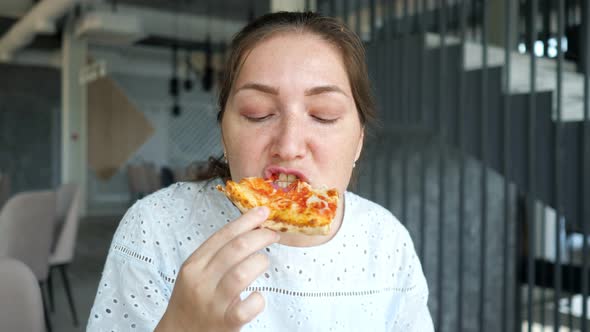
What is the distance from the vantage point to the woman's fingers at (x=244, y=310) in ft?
2.13

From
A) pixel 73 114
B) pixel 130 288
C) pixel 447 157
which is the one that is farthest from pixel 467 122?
pixel 73 114

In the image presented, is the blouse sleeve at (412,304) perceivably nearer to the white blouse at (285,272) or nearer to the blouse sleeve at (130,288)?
the white blouse at (285,272)

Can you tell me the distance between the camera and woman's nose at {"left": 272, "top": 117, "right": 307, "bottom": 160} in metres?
0.94

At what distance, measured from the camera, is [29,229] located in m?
3.08

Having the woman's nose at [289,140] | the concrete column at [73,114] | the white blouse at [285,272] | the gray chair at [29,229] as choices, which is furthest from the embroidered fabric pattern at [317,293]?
the concrete column at [73,114]

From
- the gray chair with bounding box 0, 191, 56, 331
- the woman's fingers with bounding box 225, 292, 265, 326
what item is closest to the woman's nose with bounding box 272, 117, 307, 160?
the woman's fingers with bounding box 225, 292, 265, 326

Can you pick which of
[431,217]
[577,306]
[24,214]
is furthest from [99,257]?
[577,306]

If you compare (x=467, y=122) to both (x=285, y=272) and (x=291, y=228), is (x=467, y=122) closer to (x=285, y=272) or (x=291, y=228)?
(x=285, y=272)

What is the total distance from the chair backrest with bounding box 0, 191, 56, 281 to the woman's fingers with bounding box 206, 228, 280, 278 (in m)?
2.62

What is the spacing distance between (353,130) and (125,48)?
12.3 m

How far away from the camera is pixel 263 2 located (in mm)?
8945

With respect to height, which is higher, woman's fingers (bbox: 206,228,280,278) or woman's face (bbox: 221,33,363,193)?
woman's face (bbox: 221,33,363,193)

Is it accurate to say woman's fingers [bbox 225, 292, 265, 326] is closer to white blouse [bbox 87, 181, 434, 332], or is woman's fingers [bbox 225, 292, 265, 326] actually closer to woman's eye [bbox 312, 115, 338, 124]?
white blouse [bbox 87, 181, 434, 332]

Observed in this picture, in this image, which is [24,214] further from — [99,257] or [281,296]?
[99,257]
